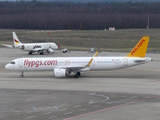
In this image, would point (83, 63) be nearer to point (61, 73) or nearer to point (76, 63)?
point (76, 63)

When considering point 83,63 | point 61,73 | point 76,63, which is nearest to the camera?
point 61,73

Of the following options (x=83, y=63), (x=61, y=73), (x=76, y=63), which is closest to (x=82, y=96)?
(x=61, y=73)

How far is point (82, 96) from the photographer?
1383 inches

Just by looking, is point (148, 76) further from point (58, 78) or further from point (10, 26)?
point (10, 26)

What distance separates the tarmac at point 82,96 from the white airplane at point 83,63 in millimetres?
1424

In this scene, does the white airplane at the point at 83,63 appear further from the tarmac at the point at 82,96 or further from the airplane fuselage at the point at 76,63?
the tarmac at the point at 82,96

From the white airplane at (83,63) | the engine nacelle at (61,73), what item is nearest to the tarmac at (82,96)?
the engine nacelle at (61,73)

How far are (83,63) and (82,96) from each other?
13269 mm

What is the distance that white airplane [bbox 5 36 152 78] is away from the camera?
46.9 m

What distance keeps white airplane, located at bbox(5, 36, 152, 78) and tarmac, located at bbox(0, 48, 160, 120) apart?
1.42 metres

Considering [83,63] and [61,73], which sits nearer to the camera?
[61,73]

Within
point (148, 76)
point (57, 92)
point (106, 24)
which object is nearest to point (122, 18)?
point (106, 24)

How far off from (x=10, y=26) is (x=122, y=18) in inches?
2390

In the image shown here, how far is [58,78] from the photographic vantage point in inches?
1881
